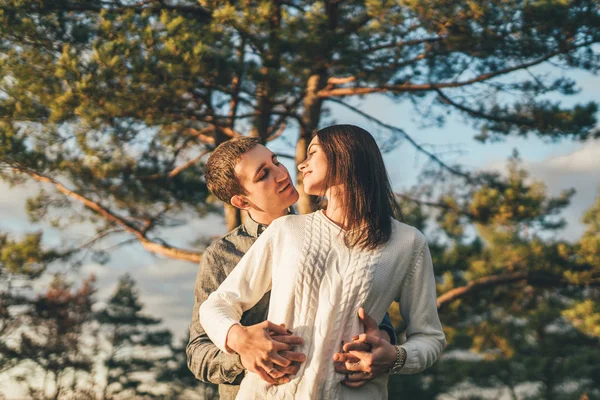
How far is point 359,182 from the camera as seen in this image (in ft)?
6.32

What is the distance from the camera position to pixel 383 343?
1.78 meters

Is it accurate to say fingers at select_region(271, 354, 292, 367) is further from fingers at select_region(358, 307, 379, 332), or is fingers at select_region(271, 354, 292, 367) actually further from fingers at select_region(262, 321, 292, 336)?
fingers at select_region(358, 307, 379, 332)

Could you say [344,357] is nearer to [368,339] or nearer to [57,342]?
[368,339]

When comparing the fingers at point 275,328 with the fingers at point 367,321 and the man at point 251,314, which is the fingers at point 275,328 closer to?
the man at point 251,314

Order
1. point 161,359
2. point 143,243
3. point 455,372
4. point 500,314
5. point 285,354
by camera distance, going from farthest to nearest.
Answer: point 161,359 → point 500,314 → point 455,372 → point 143,243 → point 285,354

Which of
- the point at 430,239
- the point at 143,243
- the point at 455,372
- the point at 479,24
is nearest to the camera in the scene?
the point at 479,24

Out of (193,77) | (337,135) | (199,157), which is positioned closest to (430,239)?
(199,157)

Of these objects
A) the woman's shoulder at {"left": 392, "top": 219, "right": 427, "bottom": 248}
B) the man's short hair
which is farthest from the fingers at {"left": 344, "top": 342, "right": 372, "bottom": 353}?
the man's short hair

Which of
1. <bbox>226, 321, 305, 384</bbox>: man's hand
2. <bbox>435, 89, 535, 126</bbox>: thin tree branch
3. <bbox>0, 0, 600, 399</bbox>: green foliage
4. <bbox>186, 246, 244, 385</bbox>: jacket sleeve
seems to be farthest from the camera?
<bbox>435, 89, 535, 126</bbox>: thin tree branch

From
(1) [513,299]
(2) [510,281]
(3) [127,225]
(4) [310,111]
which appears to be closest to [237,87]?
(4) [310,111]

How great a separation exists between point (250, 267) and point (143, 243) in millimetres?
7651

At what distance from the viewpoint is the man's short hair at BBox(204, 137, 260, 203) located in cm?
240

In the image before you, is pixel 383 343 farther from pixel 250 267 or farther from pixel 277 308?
pixel 250 267

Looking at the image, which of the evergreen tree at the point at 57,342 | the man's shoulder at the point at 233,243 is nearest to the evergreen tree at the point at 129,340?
the evergreen tree at the point at 57,342
